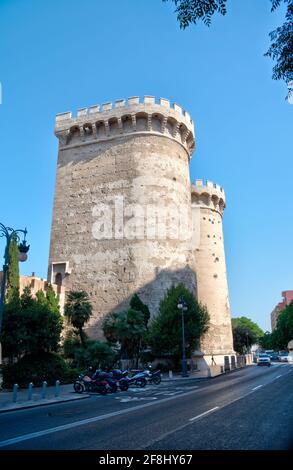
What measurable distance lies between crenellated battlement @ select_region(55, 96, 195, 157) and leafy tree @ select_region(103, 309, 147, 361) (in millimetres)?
17266

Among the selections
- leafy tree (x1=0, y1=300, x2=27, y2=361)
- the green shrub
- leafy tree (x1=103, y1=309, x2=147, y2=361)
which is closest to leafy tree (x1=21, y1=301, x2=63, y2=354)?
leafy tree (x1=0, y1=300, x2=27, y2=361)

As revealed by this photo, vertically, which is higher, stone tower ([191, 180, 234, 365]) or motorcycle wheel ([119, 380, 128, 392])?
stone tower ([191, 180, 234, 365])

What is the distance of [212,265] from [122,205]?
1539 centimetres

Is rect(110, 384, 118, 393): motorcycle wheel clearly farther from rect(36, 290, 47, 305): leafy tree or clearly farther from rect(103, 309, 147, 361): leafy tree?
rect(36, 290, 47, 305): leafy tree

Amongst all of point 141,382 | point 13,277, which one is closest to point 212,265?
point 13,277

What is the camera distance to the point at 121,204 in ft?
106

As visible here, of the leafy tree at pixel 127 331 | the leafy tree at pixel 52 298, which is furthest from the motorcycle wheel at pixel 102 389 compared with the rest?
the leafy tree at pixel 52 298

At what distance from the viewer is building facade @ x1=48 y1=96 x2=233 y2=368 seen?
102 feet

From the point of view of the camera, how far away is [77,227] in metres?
33.7

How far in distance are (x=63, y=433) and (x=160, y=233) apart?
25.6m

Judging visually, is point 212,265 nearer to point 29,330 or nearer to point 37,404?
point 29,330

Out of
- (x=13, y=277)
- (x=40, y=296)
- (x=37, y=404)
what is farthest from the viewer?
(x=40, y=296)

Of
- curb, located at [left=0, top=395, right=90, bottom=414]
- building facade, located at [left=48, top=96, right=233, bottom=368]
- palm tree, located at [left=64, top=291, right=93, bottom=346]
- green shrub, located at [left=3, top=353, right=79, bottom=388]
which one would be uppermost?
building facade, located at [left=48, top=96, right=233, bottom=368]
